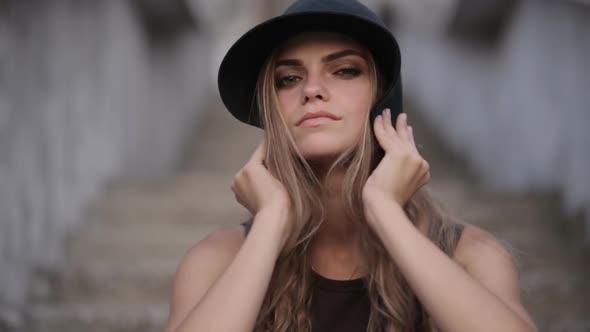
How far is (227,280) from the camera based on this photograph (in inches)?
60.4

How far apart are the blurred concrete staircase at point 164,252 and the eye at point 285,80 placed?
111 cm

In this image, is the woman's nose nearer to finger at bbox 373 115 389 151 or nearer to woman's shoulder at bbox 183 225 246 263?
finger at bbox 373 115 389 151

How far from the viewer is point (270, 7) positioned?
58.7ft

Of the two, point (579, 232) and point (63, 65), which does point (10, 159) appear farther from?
point (579, 232)

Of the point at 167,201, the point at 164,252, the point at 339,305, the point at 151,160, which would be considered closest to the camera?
the point at 339,305

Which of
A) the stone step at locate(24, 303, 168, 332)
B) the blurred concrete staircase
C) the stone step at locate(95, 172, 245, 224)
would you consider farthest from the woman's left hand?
the stone step at locate(95, 172, 245, 224)

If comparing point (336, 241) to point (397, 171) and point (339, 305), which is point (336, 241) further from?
point (397, 171)

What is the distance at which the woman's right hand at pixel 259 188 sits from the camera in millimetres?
1695

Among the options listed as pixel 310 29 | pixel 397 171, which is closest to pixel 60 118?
pixel 310 29

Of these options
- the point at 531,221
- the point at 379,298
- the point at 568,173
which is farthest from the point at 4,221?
the point at 568,173

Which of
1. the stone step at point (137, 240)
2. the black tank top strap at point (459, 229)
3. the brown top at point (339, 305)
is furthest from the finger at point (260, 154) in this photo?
the stone step at point (137, 240)

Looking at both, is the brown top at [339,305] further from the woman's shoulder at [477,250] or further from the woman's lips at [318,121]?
the woman's lips at [318,121]

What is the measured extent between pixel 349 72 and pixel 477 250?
0.59 metres

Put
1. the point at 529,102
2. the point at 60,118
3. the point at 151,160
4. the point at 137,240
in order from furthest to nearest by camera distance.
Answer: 1. the point at 151,160
2. the point at 529,102
3. the point at 60,118
4. the point at 137,240
